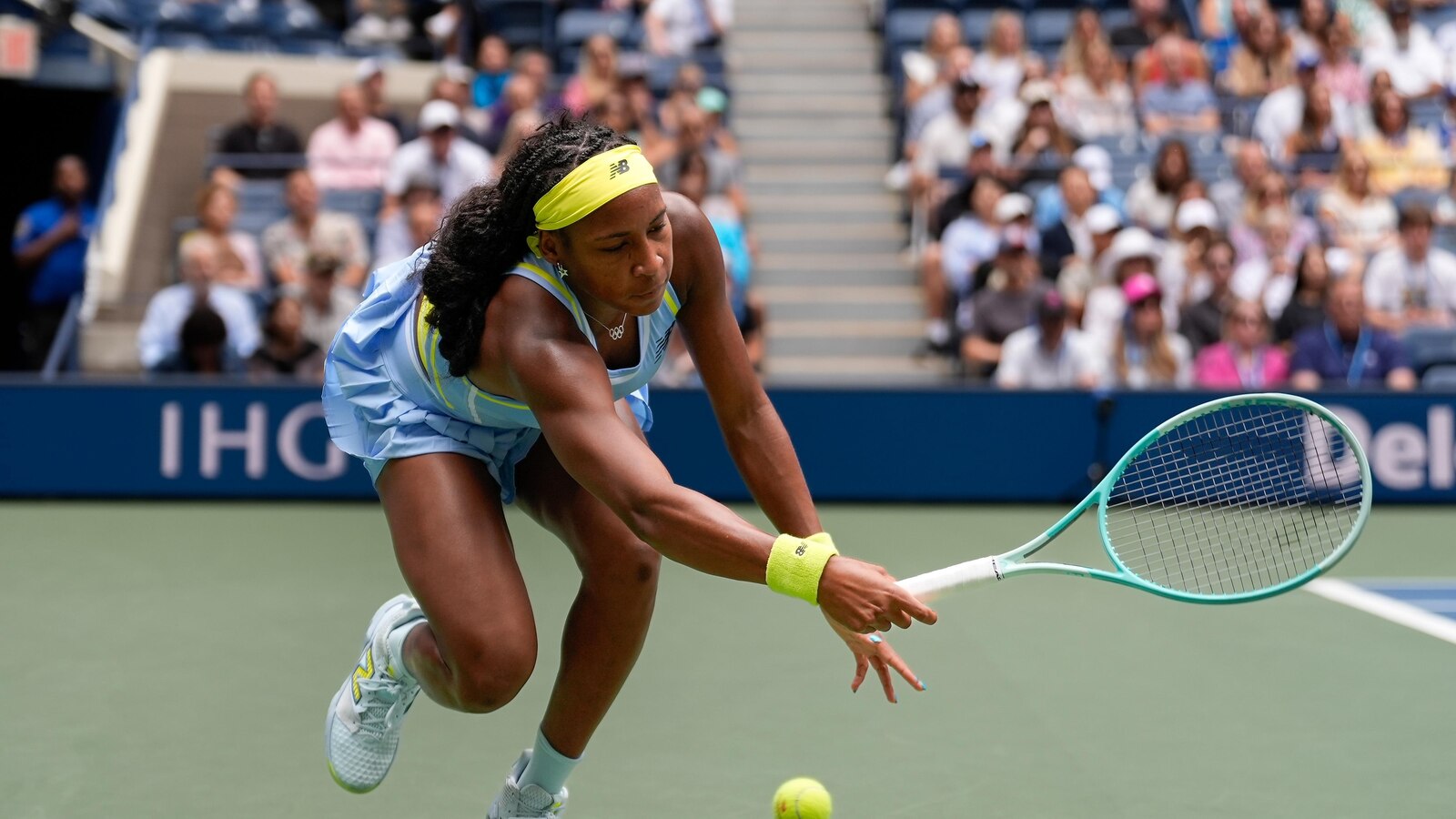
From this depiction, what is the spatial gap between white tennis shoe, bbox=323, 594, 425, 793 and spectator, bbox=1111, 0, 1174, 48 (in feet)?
33.5

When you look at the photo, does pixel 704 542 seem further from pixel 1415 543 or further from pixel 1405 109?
pixel 1405 109

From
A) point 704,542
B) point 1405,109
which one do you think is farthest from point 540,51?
point 704,542

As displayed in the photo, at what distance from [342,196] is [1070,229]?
4.76 meters

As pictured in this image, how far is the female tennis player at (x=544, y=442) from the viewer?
3096 mm

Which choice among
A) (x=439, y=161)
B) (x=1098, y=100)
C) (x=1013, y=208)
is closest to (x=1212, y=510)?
(x=1013, y=208)

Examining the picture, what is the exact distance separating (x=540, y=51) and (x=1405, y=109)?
6.29 metres

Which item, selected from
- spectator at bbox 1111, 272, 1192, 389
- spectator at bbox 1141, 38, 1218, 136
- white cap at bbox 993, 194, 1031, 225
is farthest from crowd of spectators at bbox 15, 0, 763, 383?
spectator at bbox 1141, 38, 1218, 136

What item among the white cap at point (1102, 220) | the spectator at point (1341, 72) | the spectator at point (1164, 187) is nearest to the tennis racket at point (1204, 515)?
the white cap at point (1102, 220)

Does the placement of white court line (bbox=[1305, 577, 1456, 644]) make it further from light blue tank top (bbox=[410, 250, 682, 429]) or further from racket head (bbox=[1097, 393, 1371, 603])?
light blue tank top (bbox=[410, 250, 682, 429])

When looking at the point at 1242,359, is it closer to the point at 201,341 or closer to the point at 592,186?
the point at 201,341

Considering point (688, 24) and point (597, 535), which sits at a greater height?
point (688, 24)

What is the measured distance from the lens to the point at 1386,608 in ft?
21.7

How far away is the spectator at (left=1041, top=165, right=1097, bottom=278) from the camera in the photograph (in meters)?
10.7

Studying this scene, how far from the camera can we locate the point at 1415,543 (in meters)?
8.33
